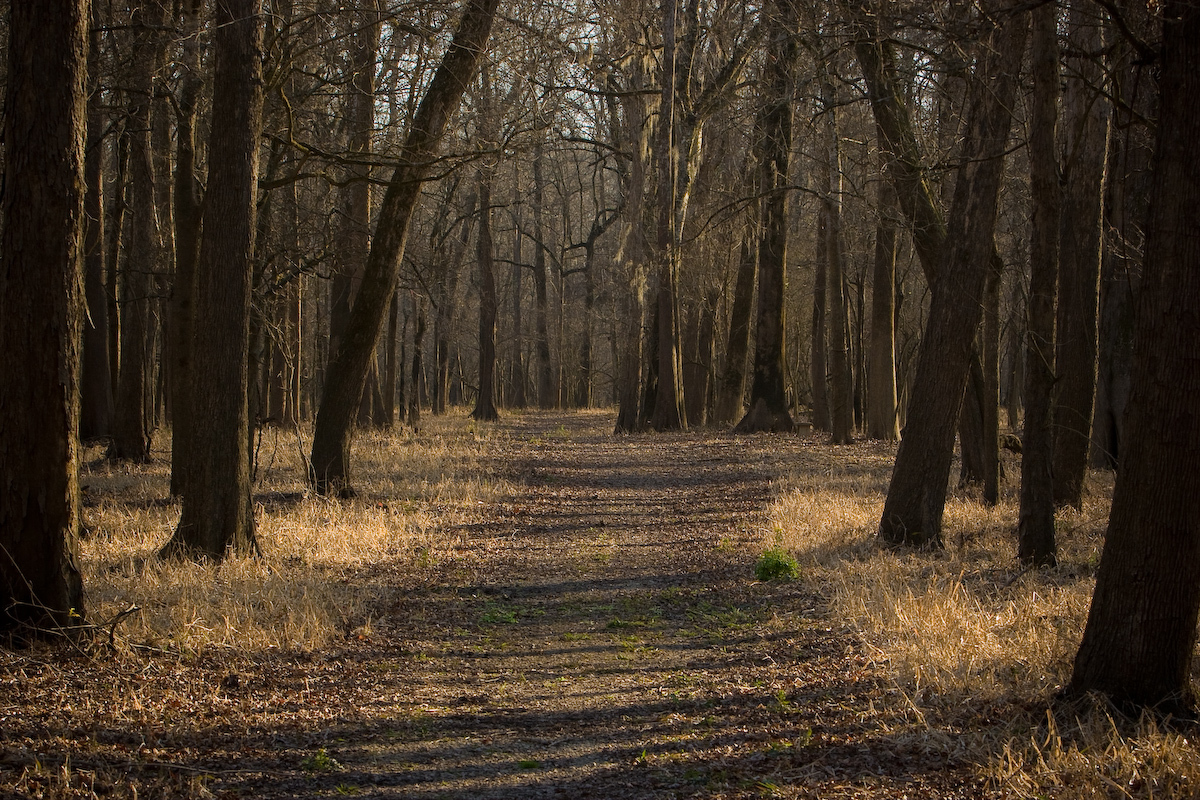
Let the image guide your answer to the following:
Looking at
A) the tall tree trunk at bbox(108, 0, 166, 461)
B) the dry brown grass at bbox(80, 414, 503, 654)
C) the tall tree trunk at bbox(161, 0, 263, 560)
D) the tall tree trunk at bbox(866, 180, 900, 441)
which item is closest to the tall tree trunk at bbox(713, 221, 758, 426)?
the tall tree trunk at bbox(866, 180, 900, 441)

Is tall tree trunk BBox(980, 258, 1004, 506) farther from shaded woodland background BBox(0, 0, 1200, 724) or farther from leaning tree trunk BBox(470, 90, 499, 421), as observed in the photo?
leaning tree trunk BBox(470, 90, 499, 421)

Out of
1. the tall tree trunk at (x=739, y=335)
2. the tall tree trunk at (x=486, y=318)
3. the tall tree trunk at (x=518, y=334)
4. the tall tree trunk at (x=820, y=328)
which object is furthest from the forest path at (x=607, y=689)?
the tall tree trunk at (x=518, y=334)

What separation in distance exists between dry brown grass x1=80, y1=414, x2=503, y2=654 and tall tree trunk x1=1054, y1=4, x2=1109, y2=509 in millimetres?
7153

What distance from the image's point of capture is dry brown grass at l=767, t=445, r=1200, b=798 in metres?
3.95

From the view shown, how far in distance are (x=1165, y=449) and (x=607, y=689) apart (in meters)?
3.15

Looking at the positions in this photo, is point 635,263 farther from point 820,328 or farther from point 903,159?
point 903,159

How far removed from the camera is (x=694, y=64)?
926 inches

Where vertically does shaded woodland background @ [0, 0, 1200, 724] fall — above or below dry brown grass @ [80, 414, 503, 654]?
above

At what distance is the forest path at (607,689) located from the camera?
4.22m

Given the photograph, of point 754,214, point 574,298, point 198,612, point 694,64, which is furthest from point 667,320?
point 574,298

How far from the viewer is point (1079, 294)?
11.2 metres

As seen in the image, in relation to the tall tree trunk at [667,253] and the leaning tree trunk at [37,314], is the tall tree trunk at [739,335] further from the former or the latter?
the leaning tree trunk at [37,314]

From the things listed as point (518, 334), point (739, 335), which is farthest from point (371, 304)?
point (518, 334)

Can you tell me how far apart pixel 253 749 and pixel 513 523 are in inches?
276
